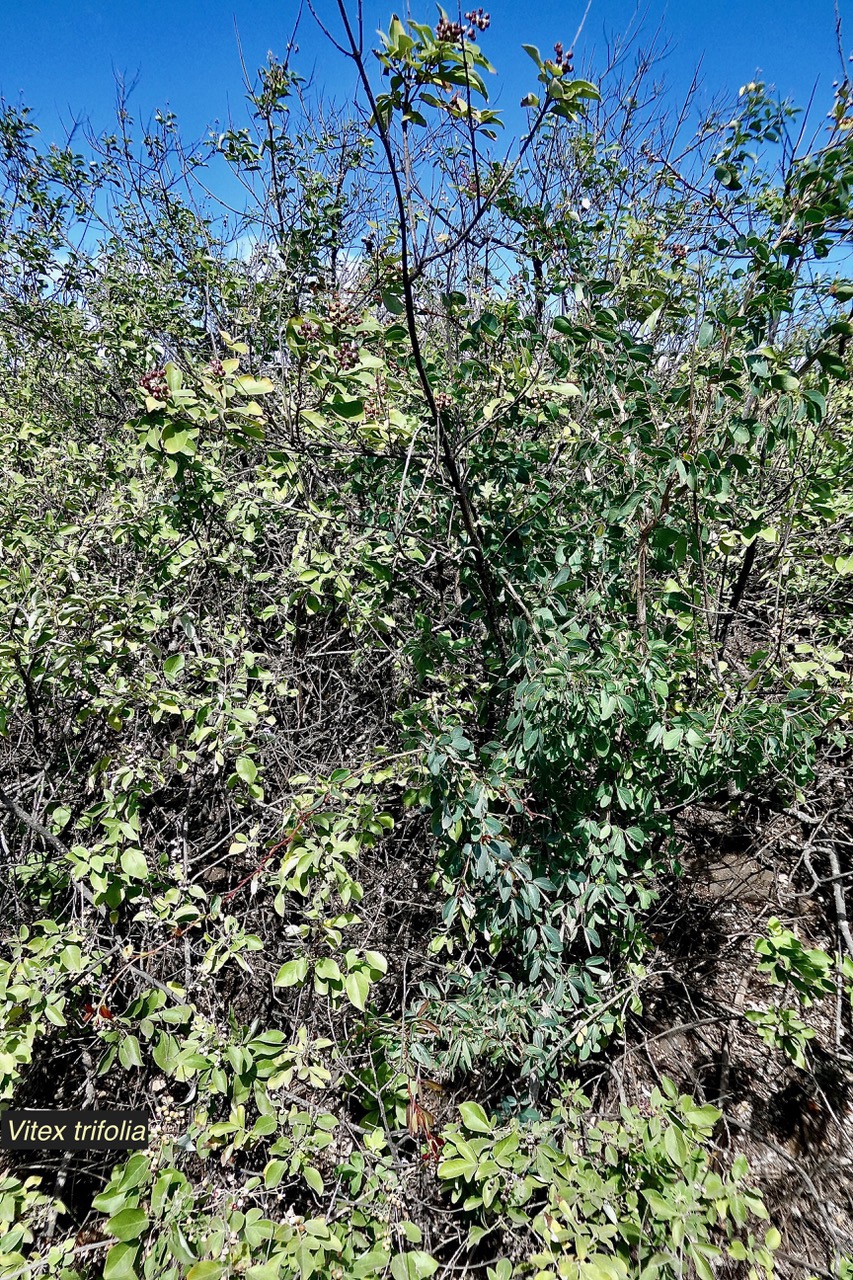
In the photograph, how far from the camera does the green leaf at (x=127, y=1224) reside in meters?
1.19

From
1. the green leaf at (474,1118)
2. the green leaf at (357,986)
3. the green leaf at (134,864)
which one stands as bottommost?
the green leaf at (474,1118)

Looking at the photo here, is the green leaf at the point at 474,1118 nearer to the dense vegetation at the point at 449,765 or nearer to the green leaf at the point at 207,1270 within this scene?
the dense vegetation at the point at 449,765

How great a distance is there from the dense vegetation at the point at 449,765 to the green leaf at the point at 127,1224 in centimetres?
2

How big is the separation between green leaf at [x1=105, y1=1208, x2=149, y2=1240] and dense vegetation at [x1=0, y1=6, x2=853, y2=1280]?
16 mm

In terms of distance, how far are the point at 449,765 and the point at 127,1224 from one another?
1.12 meters

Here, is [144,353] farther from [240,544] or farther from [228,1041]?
[228,1041]

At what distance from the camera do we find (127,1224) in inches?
47.4

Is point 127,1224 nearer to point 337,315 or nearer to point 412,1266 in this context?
point 412,1266

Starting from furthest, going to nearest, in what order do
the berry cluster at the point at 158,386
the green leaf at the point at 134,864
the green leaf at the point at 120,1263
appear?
the green leaf at the point at 134,864 → the berry cluster at the point at 158,386 → the green leaf at the point at 120,1263

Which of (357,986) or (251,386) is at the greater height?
(251,386)

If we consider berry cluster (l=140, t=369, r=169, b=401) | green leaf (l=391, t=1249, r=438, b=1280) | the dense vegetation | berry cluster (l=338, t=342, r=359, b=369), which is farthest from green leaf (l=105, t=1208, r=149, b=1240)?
berry cluster (l=338, t=342, r=359, b=369)

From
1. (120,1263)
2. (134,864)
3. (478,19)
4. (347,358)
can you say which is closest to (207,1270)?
(120,1263)

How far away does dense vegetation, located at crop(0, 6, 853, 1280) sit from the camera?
146cm

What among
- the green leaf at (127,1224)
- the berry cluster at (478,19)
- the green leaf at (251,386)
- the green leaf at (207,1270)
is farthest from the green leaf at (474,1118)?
the berry cluster at (478,19)
